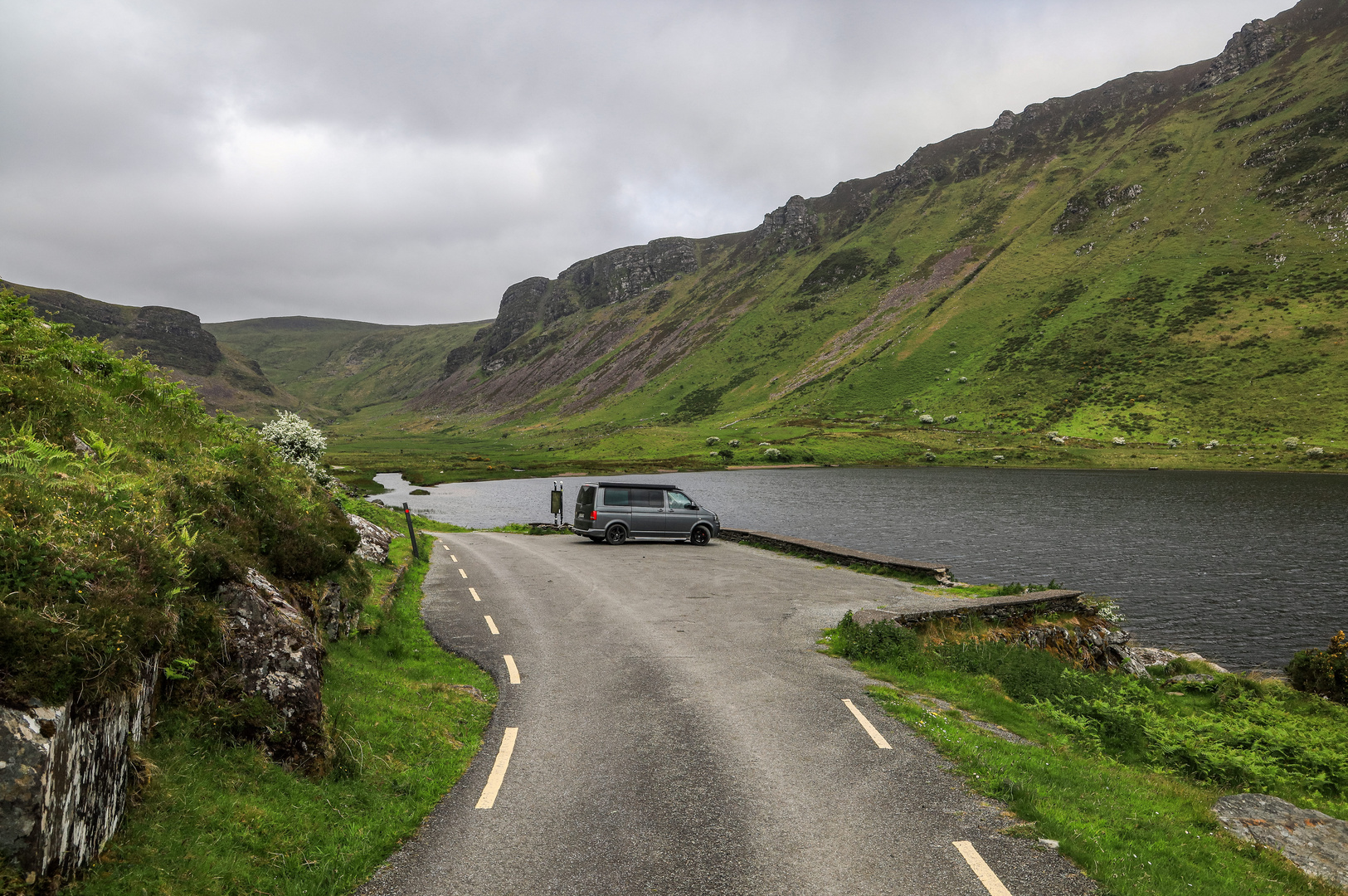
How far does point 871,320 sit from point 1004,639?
6706 inches

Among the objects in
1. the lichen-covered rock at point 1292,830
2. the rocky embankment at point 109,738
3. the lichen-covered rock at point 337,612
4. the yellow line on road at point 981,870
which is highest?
the rocky embankment at point 109,738

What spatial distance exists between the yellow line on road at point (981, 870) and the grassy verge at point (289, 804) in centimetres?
554

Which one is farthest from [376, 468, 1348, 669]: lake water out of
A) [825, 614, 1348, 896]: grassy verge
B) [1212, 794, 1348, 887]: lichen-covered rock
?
[1212, 794, 1348, 887]: lichen-covered rock

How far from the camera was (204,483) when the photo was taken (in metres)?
8.80

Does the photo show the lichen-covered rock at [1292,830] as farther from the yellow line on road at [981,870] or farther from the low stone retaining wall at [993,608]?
the low stone retaining wall at [993,608]

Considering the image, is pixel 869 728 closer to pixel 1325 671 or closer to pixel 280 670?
pixel 280 670

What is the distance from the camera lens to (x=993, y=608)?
1616 cm

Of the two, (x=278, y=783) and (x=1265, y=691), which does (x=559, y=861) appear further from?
(x=1265, y=691)

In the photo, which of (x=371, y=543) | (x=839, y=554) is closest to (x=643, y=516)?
(x=839, y=554)

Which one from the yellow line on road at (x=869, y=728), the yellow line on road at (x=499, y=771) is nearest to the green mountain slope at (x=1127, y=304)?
the yellow line on road at (x=869, y=728)

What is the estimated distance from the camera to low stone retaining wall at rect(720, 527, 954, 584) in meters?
21.7

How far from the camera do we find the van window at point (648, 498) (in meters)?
30.6

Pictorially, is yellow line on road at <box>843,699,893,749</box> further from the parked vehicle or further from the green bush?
the parked vehicle

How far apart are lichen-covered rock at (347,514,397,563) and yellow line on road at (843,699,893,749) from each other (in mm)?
14618
